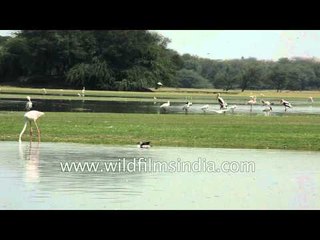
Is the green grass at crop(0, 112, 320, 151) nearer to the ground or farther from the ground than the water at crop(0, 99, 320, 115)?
farther from the ground

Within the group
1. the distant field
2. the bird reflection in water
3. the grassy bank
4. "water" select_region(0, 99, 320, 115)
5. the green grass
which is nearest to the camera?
the bird reflection in water

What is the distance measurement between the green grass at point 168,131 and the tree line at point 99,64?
54.3 metres

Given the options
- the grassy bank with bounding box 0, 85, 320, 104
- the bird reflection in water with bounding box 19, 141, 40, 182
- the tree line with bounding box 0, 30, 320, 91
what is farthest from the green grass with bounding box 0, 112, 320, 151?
the tree line with bounding box 0, 30, 320, 91

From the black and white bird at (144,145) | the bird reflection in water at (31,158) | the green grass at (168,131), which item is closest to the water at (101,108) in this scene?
the green grass at (168,131)

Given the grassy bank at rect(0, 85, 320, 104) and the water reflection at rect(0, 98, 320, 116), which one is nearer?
the water reflection at rect(0, 98, 320, 116)

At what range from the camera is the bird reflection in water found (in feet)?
44.1

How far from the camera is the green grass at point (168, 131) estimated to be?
20266 mm

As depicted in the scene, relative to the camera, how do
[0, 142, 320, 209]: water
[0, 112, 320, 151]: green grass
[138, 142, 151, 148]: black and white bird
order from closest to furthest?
[0, 142, 320, 209]: water, [138, 142, 151, 148]: black and white bird, [0, 112, 320, 151]: green grass

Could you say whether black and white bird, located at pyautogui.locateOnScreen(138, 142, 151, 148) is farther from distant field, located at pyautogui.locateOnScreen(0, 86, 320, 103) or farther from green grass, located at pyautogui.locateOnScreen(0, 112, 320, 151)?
distant field, located at pyautogui.locateOnScreen(0, 86, 320, 103)

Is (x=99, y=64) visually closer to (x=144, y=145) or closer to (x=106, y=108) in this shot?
(x=106, y=108)

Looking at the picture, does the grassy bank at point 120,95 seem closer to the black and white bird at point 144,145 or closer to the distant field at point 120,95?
the distant field at point 120,95
